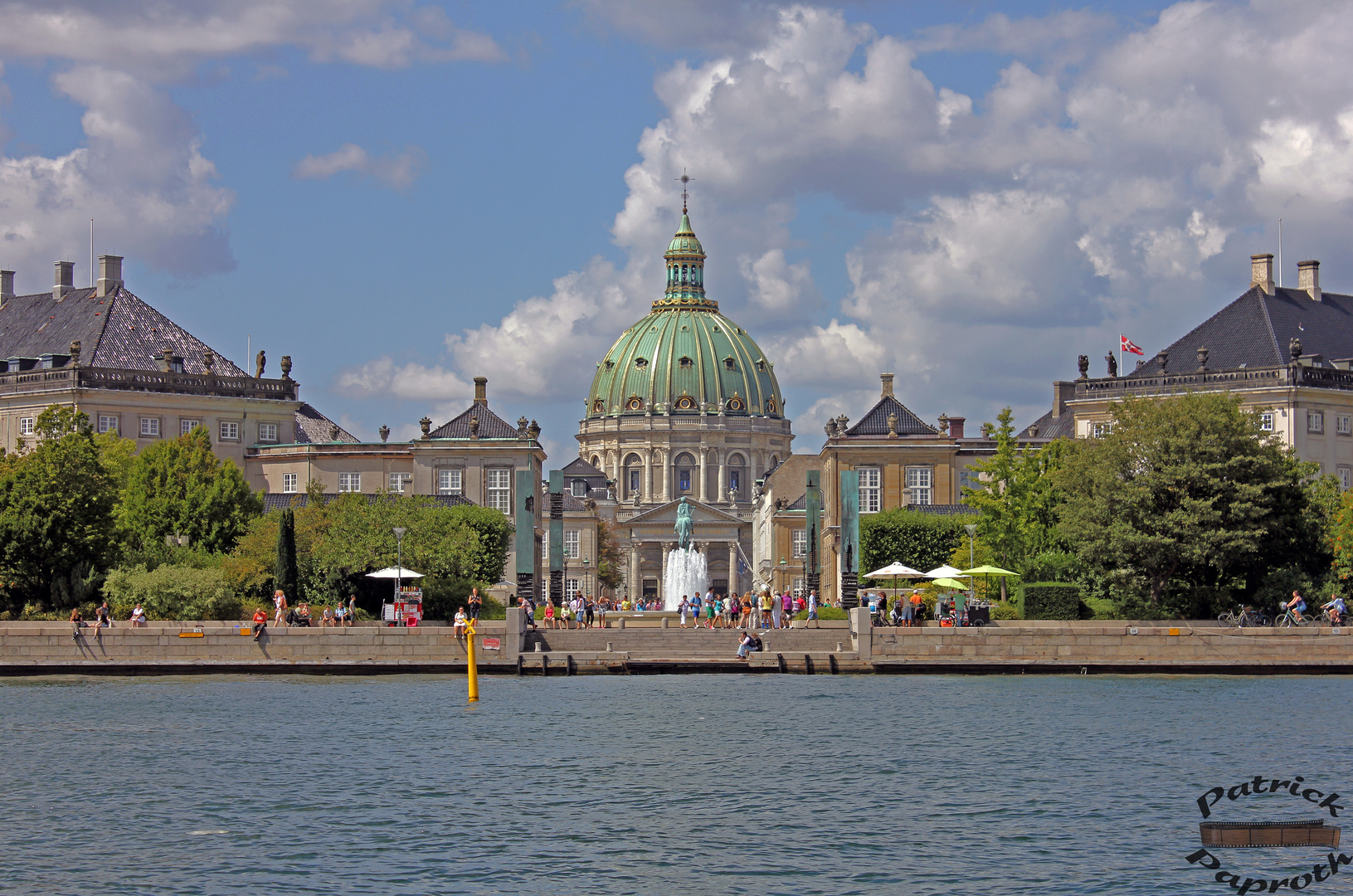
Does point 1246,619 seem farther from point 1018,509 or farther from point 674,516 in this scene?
point 674,516

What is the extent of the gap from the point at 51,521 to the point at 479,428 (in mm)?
49216

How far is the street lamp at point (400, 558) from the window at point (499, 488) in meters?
39.3

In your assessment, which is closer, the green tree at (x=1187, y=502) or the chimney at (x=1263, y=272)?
the green tree at (x=1187, y=502)

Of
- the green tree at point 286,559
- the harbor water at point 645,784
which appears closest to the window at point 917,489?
the green tree at point 286,559

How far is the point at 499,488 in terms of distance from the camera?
4222 inches

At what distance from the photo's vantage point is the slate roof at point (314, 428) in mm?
112938

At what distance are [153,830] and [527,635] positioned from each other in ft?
90.5

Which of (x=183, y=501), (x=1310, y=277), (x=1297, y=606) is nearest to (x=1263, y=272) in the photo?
(x=1310, y=277)

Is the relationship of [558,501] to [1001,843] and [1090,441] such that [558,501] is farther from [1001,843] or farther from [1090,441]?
[1001,843]

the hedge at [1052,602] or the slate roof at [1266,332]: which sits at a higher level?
the slate roof at [1266,332]

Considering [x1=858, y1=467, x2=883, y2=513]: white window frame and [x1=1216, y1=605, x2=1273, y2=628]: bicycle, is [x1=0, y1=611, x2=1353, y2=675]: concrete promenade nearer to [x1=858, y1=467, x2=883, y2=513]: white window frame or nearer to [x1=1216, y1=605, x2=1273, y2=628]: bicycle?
[x1=1216, y1=605, x2=1273, y2=628]: bicycle

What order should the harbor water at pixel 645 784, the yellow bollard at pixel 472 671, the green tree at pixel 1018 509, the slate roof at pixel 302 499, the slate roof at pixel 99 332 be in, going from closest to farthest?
the harbor water at pixel 645 784
the yellow bollard at pixel 472 671
the green tree at pixel 1018 509
the slate roof at pixel 302 499
the slate roof at pixel 99 332

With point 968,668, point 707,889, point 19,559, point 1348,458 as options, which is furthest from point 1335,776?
point 1348,458

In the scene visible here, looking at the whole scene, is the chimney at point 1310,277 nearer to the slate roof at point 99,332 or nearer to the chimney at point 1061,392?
the chimney at point 1061,392
